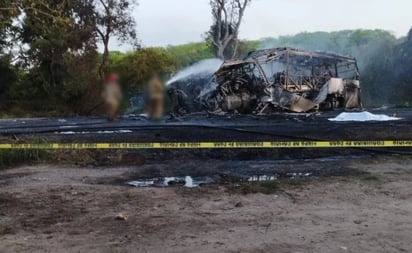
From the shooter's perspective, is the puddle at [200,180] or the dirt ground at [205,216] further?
the puddle at [200,180]

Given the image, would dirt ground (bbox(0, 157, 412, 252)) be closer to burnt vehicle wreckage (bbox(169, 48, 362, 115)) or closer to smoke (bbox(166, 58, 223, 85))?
burnt vehicle wreckage (bbox(169, 48, 362, 115))

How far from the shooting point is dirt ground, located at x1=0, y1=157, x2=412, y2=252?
4.87 metres

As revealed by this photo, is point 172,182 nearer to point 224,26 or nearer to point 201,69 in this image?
point 201,69

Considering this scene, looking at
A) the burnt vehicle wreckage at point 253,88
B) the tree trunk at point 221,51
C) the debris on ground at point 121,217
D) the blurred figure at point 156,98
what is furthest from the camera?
the tree trunk at point 221,51

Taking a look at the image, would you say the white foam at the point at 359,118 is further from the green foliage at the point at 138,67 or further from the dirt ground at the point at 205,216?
the dirt ground at the point at 205,216

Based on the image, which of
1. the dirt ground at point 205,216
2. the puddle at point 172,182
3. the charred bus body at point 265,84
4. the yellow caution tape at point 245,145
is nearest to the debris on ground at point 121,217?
the dirt ground at point 205,216

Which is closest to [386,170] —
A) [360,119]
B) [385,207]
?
[385,207]

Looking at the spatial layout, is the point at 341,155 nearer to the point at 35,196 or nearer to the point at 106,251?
the point at 35,196

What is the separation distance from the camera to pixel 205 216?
5.86 meters

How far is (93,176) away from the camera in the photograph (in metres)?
8.38

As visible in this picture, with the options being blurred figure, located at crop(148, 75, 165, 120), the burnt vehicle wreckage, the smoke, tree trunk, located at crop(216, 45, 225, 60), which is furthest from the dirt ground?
tree trunk, located at crop(216, 45, 225, 60)

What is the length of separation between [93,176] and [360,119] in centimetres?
1150

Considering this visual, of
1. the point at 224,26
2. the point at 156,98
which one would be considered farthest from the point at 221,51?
the point at 156,98

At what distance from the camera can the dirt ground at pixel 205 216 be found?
4867 mm
